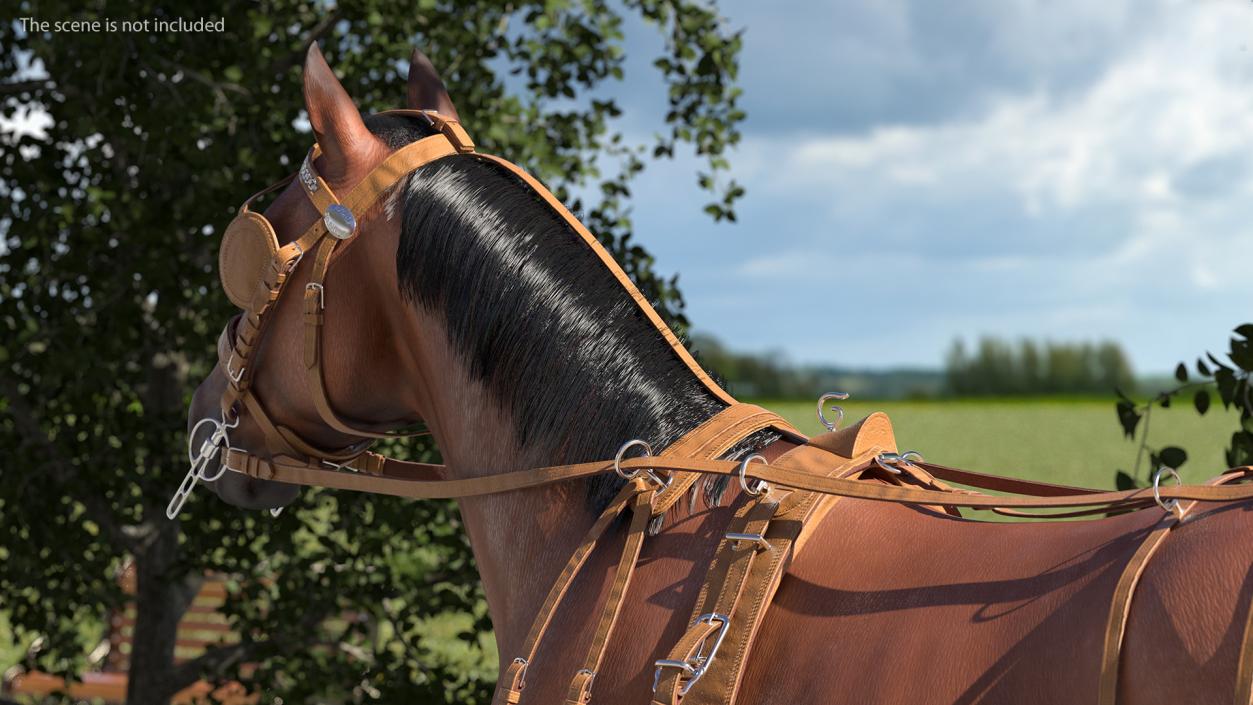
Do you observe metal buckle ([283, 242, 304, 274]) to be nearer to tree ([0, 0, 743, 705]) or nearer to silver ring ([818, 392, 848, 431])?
silver ring ([818, 392, 848, 431])

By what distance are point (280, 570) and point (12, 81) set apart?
94.0 inches

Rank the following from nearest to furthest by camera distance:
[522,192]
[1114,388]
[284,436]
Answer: [522,192], [284,436], [1114,388]

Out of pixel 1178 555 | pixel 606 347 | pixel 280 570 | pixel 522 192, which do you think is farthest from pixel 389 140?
pixel 280 570

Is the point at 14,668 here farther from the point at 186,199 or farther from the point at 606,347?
the point at 606,347

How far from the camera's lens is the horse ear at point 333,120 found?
2002 millimetres

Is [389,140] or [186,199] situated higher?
[186,199]

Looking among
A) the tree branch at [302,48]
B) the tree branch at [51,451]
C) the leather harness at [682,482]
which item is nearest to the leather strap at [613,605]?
the leather harness at [682,482]

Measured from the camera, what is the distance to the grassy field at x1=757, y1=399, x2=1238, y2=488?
23.4m

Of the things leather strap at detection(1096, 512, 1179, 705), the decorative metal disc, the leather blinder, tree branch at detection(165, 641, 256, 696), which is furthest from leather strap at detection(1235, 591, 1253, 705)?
tree branch at detection(165, 641, 256, 696)

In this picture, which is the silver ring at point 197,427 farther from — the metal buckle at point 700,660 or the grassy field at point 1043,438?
the grassy field at point 1043,438

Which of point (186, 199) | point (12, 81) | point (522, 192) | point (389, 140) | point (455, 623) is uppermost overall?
point (12, 81)

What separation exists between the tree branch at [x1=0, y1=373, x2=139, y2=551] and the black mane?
9.72 ft

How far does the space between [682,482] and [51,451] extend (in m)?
3.46

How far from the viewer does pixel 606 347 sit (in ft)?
6.04
